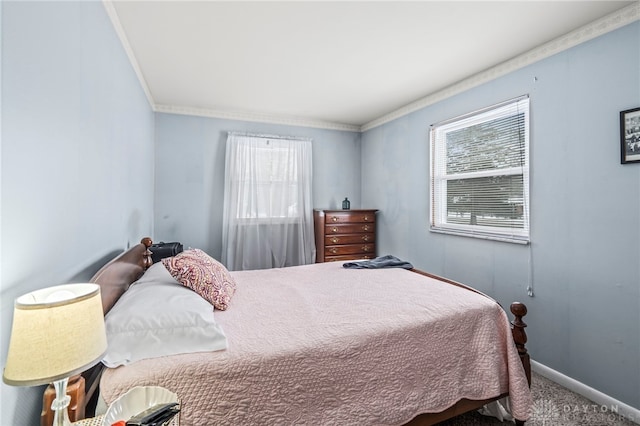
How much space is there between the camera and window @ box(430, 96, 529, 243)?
2555 millimetres

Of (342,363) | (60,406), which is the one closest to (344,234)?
(342,363)

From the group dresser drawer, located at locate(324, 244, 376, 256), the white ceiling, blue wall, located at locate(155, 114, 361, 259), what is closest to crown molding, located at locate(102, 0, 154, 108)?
the white ceiling

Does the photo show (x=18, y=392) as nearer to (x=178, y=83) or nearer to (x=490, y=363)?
(x=490, y=363)

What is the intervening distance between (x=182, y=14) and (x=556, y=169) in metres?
2.92

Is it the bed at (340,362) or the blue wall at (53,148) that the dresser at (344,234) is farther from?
the blue wall at (53,148)

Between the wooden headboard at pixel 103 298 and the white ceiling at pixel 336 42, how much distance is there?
158 centimetres

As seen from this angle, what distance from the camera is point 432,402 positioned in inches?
58.2

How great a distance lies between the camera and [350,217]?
4.23 meters

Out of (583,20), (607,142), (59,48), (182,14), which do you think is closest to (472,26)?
(583,20)

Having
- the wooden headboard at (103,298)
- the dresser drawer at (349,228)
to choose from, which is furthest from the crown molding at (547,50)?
the wooden headboard at (103,298)

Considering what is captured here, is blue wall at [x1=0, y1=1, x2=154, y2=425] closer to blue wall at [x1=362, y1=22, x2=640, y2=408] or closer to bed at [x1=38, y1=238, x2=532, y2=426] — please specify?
bed at [x1=38, y1=238, x2=532, y2=426]

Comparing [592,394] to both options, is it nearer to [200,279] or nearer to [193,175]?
[200,279]

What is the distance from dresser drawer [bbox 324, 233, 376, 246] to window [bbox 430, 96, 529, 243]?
3.61 ft

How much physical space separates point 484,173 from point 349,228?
6.22 feet
